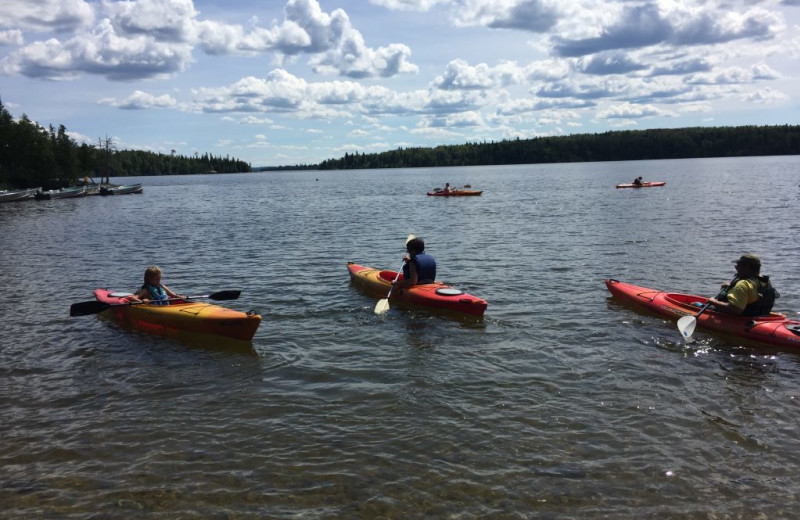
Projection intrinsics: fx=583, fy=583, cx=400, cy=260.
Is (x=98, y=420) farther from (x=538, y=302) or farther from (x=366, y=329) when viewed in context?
(x=538, y=302)

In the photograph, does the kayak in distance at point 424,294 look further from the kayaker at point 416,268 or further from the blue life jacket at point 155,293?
the blue life jacket at point 155,293

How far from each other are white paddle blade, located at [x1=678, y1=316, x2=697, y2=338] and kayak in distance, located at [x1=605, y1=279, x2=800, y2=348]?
0.37 metres

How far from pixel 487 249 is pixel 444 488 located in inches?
675

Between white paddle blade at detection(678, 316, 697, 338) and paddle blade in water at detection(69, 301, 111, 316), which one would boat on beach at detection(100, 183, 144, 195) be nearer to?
paddle blade in water at detection(69, 301, 111, 316)

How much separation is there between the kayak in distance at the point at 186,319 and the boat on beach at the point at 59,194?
62366 mm

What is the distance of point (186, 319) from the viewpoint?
445 inches

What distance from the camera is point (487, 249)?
22719 mm

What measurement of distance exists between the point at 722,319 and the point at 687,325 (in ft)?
2.58

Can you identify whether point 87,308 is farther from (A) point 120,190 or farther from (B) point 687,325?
(A) point 120,190

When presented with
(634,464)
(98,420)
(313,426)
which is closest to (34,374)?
(98,420)

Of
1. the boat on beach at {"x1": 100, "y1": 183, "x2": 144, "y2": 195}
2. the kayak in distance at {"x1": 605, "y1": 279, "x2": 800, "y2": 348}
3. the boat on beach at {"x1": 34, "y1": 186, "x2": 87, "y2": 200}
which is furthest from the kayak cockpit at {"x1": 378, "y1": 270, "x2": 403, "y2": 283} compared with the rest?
the boat on beach at {"x1": 100, "y1": 183, "x2": 144, "y2": 195}

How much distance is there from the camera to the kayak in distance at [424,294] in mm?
12523

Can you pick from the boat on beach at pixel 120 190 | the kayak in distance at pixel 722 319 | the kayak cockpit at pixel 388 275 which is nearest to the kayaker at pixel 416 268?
the kayak cockpit at pixel 388 275

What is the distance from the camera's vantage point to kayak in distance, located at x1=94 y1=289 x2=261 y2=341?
427 inches
